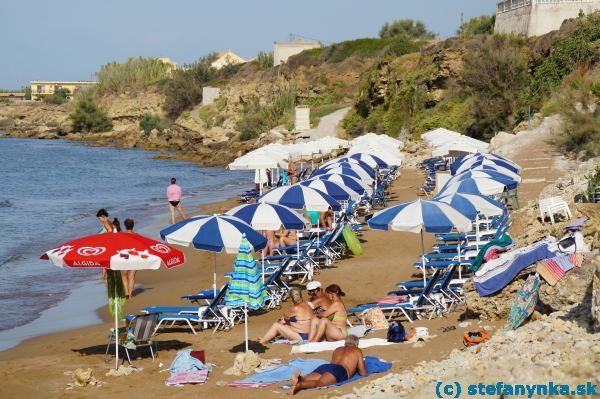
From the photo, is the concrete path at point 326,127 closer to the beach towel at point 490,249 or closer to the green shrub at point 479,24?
the green shrub at point 479,24

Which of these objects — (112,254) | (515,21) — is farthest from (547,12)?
(112,254)

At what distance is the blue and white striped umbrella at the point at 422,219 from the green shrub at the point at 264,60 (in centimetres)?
7334

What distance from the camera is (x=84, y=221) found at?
2802cm

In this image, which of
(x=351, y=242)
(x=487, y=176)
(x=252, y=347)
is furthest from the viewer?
(x=487, y=176)

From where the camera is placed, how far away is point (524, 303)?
938 centimetres

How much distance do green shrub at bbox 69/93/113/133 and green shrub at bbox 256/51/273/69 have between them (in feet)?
59.3

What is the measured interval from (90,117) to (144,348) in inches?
3351

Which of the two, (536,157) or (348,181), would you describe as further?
(536,157)

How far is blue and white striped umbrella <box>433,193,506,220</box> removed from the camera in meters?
13.4

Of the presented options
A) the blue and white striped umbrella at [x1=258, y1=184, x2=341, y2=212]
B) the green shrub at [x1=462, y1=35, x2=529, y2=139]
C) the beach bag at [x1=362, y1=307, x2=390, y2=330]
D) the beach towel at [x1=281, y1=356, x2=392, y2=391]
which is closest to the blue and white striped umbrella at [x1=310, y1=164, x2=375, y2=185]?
the blue and white striped umbrella at [x1=258, y1=184, x2=341, y2=212]

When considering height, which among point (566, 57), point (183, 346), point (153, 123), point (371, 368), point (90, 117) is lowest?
point (90, 117)

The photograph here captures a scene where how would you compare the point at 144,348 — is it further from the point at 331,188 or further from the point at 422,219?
the point at 331,188

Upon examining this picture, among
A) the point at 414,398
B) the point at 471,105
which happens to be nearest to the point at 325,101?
the point at 471,105

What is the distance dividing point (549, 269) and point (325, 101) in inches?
2323
